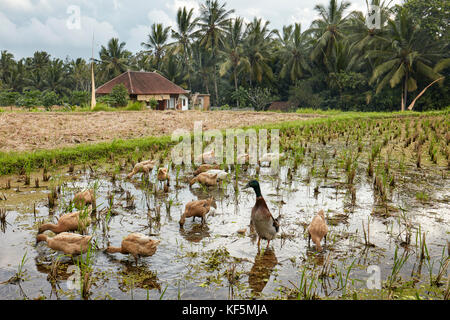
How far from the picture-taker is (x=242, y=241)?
12.6 ft

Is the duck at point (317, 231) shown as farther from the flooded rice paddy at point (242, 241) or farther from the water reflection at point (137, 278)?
the water reflection at point (137, 278)

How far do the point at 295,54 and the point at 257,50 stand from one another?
3911 millimetres

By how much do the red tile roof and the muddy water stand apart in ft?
76.1

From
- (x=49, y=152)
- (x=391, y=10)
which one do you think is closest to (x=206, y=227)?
(x=49, y=152)

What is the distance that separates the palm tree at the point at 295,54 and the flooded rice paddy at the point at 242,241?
29810 millimetres

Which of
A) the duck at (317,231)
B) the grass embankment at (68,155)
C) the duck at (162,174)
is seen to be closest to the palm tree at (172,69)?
the grass embankment at (68,155)

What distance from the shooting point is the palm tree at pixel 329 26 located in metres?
31.6

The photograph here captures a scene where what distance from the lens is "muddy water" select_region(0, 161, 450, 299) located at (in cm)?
291

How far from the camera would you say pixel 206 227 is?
4.25 metres

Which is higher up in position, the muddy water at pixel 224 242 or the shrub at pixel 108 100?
the shrub at pixel 108 100

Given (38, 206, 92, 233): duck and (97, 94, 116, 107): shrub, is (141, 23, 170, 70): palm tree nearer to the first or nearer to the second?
(97, 94, 116, 107): shrub

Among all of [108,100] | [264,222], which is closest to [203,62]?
[108,100]

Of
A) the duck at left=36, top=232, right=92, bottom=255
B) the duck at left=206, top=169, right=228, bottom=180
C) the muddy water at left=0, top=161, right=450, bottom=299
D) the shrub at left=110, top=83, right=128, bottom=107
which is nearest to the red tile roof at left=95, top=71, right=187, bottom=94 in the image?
the shrub at left=110, top=83, right=128, bottom=107

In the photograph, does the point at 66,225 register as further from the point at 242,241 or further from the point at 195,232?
the point at 242,241
